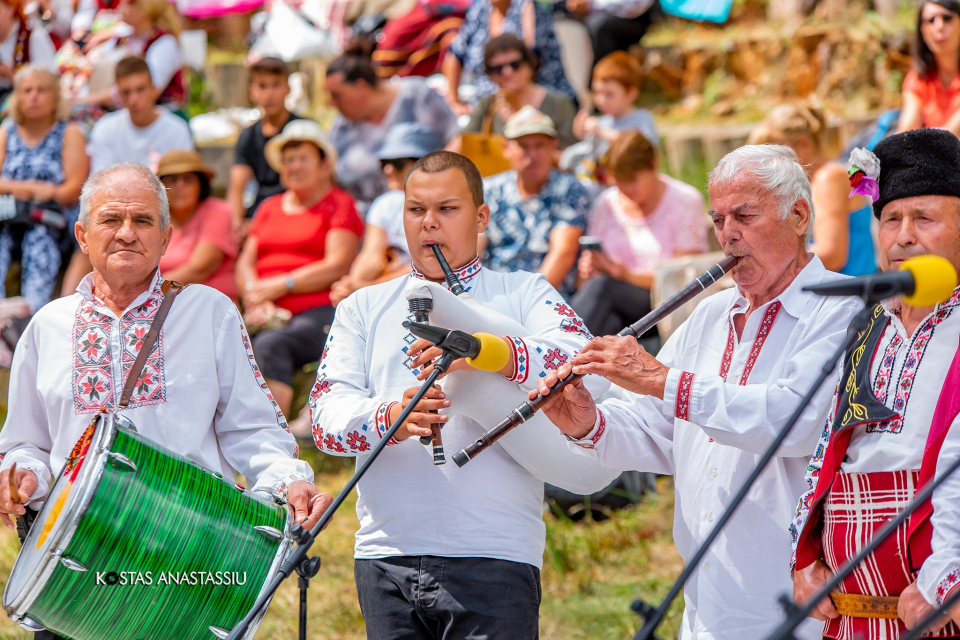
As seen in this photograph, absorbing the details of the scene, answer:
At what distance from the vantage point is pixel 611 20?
9242 millimetres

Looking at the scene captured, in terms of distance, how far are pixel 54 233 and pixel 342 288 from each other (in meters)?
2.42

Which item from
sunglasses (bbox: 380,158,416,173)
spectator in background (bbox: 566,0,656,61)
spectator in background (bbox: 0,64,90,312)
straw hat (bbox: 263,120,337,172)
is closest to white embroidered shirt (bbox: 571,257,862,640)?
sunglasses (bbox: 380,158,416,173)

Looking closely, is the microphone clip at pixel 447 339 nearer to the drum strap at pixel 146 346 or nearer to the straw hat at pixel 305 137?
the drum strap at pixel 146 346

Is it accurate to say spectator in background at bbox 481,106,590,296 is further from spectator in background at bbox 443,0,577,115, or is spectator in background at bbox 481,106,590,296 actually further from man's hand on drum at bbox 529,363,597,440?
man's hand on drum at bbox 529,363,597,440

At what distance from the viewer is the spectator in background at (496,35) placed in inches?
314

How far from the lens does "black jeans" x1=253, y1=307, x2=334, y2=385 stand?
6.33 m

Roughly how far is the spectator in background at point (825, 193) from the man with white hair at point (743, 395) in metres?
2.21

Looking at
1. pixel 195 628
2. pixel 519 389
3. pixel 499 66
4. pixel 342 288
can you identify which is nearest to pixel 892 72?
pixel 499 66

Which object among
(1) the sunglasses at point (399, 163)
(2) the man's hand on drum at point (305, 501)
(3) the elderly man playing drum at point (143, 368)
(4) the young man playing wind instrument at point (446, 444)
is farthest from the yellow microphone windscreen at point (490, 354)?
(1) the sunglasses at point (399, 163)

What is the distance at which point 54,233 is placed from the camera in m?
7.61

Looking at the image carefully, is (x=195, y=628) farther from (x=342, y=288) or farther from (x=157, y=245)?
(x=342, y=288)

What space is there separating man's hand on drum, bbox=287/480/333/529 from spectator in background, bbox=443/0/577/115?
500 cm

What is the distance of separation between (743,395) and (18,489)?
193 centimetres

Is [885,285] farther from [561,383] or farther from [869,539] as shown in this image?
[561,383]
